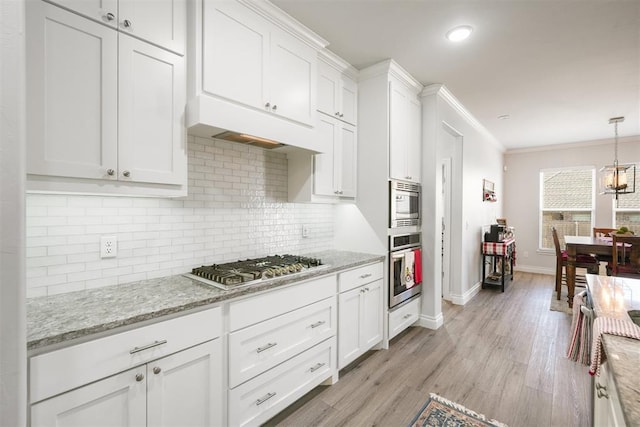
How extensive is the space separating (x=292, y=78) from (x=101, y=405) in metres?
2.08

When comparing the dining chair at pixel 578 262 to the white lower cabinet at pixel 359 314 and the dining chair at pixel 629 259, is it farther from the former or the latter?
the white lower cabinet at pixel 359 314

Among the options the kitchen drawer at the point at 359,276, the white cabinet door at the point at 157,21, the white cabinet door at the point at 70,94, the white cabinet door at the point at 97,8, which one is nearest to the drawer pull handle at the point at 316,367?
Result: the kitchen drawer at the point at 359,276

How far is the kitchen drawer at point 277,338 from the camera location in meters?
1.56

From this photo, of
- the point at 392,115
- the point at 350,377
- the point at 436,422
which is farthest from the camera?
the point at 392,115

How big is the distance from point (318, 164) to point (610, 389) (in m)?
2.04

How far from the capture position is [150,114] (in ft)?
4.84

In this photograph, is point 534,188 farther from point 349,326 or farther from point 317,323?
point 317,323

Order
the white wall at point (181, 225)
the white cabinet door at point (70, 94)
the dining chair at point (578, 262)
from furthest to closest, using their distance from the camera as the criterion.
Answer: the dining chair at point (578, 262), the white wall at point (181, 225), the white cabinet door at point (70, 94)

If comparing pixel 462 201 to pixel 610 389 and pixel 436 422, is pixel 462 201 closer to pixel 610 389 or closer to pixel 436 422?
pixel 436 422

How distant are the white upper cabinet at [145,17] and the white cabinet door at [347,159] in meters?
1.48

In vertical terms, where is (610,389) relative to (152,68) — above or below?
below

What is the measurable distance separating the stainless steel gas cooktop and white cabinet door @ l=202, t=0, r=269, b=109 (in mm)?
1043

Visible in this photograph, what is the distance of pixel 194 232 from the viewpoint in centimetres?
195

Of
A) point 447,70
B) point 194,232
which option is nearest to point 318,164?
point 194,232
